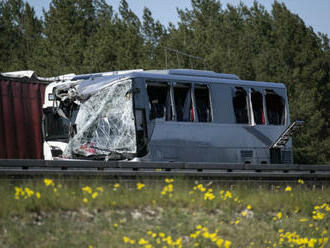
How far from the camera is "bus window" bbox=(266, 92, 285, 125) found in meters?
20.2

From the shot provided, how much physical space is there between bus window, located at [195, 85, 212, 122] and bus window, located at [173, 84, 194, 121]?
1.02 ft

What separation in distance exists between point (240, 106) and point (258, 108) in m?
0.82

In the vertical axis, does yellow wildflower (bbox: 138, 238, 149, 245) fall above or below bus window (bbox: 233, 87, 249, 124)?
below

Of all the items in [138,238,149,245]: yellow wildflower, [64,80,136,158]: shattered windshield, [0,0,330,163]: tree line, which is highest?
[0,0,330,163]: tree line

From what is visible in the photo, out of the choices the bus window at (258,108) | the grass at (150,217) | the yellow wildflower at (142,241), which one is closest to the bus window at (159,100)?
the bus window at (258,108)

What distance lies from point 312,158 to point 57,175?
3221 cm

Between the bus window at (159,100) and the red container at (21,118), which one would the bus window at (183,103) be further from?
the red container at (21,118)

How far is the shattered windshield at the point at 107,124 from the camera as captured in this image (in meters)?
Answer: 16.4

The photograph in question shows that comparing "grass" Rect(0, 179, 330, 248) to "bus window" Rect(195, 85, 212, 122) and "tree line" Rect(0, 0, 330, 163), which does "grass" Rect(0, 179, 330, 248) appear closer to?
"bus window" Rect(195, 85, 212, 122)

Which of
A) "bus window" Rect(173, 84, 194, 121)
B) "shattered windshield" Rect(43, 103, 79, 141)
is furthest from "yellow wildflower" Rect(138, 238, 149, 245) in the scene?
"shattered windshield" Rect(43, 103, 79, 141)

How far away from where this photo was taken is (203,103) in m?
18.1

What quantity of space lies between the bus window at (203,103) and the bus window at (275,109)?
8.94 ft

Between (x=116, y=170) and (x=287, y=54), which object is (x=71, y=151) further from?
(x=287, y=54)

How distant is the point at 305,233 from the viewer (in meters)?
10.8
